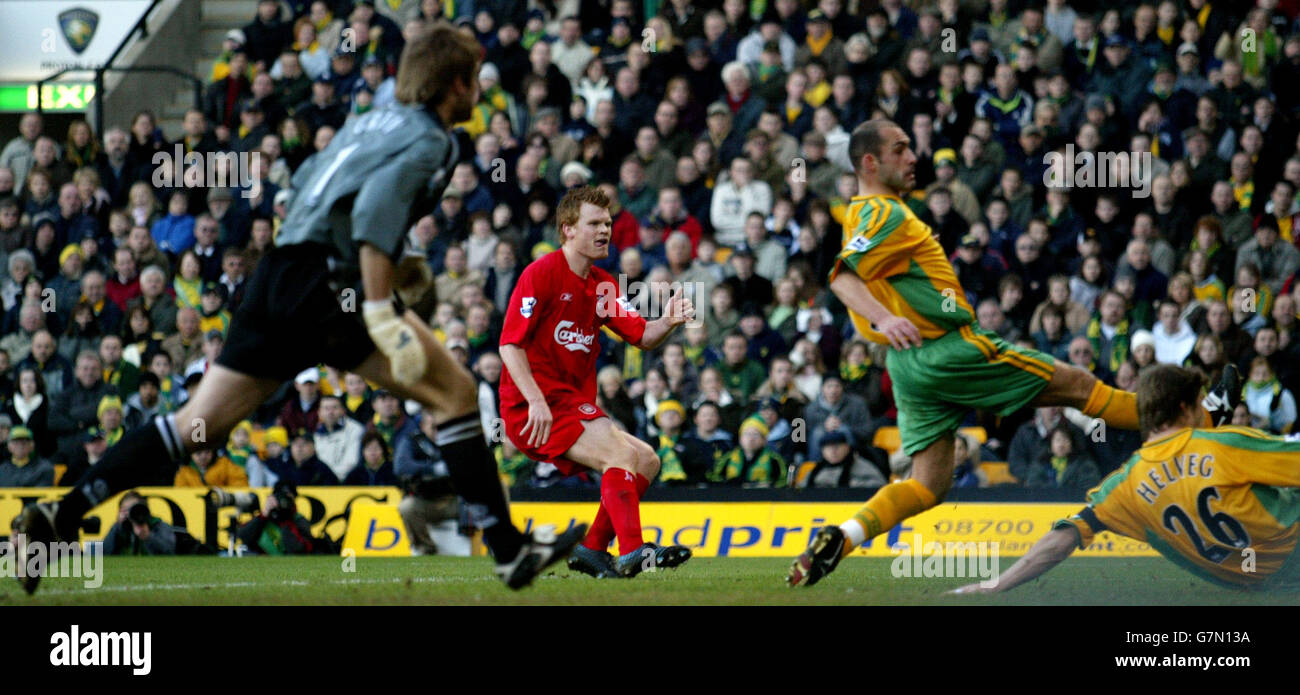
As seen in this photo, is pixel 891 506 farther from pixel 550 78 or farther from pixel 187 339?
pixel 550 78

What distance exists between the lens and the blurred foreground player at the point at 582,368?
8.13 meters

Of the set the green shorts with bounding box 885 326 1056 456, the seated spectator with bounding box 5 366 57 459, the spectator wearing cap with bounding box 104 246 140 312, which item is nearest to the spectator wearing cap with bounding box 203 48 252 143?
the spectator wearing cap with bounding box 104 246 140 312

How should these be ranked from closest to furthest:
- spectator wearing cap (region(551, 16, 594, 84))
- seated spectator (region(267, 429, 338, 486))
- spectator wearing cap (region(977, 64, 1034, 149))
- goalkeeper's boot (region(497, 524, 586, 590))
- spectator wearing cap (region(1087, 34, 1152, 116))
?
1. goalkeeper's boot (region(497, 524, 586, 590))
2. seated spectator (region(267, 429, 338, 486))
3. spectator wearing cap (region(977, 64, 1034, 149))
4. spectator wearing cap (region(1087, 34, 1152, 116))
5. spectator wearing cap (region(551, 16, 594, 84))

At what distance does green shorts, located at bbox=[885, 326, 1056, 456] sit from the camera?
8000 mm

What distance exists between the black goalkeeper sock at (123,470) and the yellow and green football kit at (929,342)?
3.38 metres

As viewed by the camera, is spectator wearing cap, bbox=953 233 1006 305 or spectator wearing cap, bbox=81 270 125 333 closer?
spectator wearing cap, bbox=953 233 1006 305

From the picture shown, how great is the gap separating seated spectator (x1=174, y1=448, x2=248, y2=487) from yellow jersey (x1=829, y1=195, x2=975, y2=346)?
7.79 m

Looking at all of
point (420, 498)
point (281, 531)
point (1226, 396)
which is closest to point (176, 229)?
point (281, 531)

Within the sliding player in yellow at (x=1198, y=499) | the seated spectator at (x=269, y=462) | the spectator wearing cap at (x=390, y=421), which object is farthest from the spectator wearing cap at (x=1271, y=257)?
the seated spectator at (x=269, y=462)

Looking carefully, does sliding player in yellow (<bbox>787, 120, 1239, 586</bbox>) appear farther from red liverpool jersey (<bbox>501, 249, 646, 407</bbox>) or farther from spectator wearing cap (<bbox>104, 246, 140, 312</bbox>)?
spectator wearing cap (<bbox>104, 246, 140, 312</bbox>)

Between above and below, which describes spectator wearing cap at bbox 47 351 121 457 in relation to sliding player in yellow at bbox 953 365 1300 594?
below

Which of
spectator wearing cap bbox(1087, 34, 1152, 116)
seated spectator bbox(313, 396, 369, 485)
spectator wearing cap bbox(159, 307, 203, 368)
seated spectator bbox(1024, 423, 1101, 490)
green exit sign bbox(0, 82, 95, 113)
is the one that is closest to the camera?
seated spectator bbox(1024, 423, 1101, 490)
